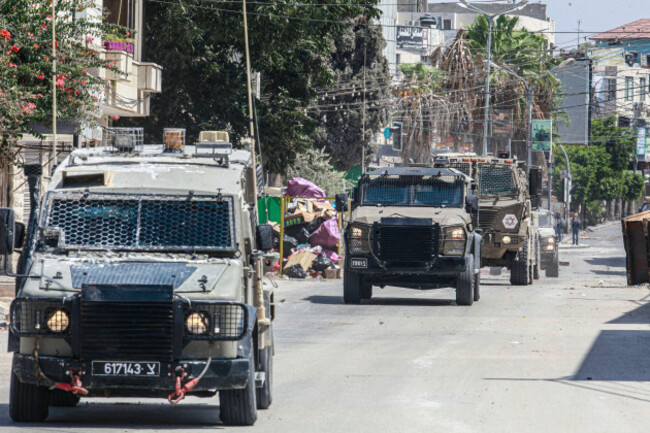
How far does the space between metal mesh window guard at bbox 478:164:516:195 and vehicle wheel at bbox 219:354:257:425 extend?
2033 cm

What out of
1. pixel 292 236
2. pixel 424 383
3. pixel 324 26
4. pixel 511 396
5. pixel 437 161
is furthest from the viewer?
pixel 324 26

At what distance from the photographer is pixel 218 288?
8.95 metres

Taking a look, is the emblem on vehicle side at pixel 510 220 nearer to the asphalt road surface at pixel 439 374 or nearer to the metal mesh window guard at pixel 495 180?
the metal mesh window guard at pixel 495 180

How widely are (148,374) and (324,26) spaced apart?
28.7 metres

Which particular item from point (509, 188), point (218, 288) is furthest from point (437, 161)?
point (218, 288)

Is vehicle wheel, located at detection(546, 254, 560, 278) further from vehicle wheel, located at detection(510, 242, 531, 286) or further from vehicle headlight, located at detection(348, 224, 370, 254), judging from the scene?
vehicle headlight, located at detection(348, 224, 370, 254)

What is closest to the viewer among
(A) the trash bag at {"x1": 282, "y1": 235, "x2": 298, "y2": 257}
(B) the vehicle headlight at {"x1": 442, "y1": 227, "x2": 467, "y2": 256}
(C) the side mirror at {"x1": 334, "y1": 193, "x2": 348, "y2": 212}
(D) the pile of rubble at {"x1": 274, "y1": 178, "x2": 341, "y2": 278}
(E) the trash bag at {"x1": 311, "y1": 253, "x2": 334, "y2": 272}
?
(B) the vehicle headlight at {"x1": 442, "y1": 227, "x2": 467, "y2": 256}

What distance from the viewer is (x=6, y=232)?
30.1ft

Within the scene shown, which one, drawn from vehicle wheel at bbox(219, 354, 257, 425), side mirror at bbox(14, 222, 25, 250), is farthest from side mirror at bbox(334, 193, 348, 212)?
vehicle wheel at bbox(219, 354, 257, 425)

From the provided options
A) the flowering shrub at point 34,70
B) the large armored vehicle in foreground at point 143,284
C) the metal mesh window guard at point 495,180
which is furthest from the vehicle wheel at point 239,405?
the metal mesh window guard at point 495,180

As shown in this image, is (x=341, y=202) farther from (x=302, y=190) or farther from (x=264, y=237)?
(x=264, y=237)

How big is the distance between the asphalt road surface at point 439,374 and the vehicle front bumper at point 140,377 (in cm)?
47

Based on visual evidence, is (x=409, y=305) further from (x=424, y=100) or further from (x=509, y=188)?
(x=424, y=100)

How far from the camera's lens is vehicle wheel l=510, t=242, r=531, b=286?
30438 millimetres
